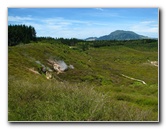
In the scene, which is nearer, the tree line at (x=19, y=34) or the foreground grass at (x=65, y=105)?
the foreground grass at (x=65, y=105)

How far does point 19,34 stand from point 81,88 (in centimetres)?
151

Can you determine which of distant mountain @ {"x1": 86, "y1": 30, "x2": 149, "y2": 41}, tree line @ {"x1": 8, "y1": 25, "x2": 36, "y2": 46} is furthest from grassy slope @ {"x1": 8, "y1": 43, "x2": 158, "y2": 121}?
distant mountain @ {"x1": 86, "y1": 30, "x2": 149, "y2": 41}

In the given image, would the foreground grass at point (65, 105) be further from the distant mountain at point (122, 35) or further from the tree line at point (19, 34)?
the distant mountain at point (122, 35)

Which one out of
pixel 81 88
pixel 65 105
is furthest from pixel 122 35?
pixel 65 105

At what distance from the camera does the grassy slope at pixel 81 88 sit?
5535 millimetres

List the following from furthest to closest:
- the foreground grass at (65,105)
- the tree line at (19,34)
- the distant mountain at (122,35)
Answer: the distant mountain at (122,35), the tree line at (19,34), the foreground grass at (65,105)

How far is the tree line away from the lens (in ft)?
20.3

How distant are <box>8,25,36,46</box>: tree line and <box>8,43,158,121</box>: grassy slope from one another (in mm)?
146

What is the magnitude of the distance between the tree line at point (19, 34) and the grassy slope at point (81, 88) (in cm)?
15

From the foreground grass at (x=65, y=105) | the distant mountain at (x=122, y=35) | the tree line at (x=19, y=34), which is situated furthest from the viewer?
the distant mountain at (x=122, y=35)

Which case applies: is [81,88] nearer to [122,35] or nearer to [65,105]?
[65,105]

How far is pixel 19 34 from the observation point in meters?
6.30

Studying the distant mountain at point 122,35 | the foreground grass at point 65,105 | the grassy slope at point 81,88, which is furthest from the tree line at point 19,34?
the distant mountain at point 122,35
